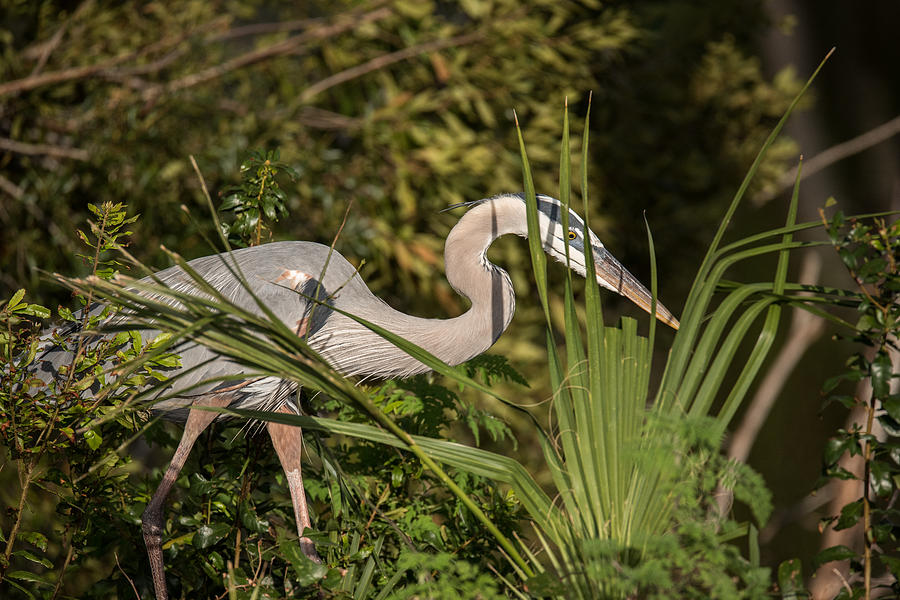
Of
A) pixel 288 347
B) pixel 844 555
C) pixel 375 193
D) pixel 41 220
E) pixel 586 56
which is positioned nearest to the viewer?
pixel 288 347

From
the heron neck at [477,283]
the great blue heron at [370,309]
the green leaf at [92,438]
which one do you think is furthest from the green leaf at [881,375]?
the green leaf at [92,438]

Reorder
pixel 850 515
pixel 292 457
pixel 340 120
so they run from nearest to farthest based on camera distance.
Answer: pixel 850 515
pixel 292 457
pixel 340 120

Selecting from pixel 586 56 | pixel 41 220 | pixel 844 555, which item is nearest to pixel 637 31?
pixel 586 56

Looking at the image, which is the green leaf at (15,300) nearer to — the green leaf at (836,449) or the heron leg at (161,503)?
the heron leg at (161,503)

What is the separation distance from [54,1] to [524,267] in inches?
116

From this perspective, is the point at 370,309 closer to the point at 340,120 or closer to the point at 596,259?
the point at 596,259

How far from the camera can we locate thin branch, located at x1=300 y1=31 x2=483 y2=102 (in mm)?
4277

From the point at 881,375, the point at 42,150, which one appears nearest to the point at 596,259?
the point at 881,375

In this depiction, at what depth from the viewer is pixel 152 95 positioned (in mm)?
4129

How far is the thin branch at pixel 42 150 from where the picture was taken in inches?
155

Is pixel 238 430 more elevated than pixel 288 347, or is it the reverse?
pixel 288 347

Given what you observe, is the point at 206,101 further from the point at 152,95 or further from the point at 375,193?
the point at 375,193

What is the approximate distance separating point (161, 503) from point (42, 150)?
8.54ft

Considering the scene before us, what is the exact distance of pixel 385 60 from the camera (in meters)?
4.39
